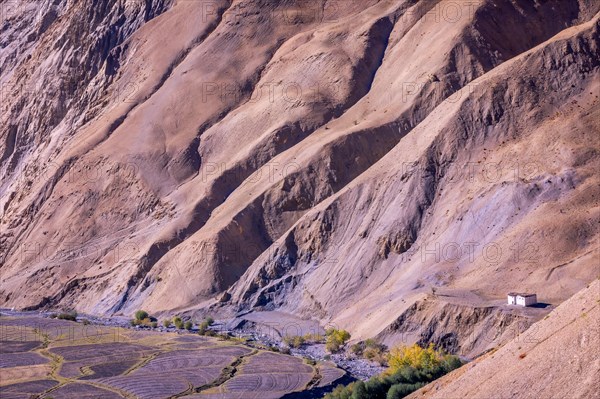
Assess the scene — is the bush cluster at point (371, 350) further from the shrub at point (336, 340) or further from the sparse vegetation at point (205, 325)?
the sparse vegetation at point (205, 325)

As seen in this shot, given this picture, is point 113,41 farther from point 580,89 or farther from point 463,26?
point 580,89

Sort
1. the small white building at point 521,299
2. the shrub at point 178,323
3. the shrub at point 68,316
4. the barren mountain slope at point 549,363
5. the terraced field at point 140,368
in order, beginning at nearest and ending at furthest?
the barren mountain slope at point 549,363 < the terraced field at point 140,368 < the small white building at point 521,299 < the shrub at point 178,323 < the shrub at point 68,316

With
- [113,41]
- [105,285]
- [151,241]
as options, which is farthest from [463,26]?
[113,41]

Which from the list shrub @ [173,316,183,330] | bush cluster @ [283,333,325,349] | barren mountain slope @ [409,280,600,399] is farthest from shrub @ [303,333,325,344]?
barren mountain slope @ [409,280,600,399]

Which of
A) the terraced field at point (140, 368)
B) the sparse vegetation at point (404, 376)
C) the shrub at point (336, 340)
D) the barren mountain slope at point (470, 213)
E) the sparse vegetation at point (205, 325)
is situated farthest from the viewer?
the sparse vegetation at point (205, 325)

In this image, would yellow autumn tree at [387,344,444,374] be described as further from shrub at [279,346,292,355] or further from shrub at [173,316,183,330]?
shrub at [173,316,183,330]

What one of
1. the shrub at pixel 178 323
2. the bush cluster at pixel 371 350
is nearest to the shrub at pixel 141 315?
the shrub at pixel 178 323
